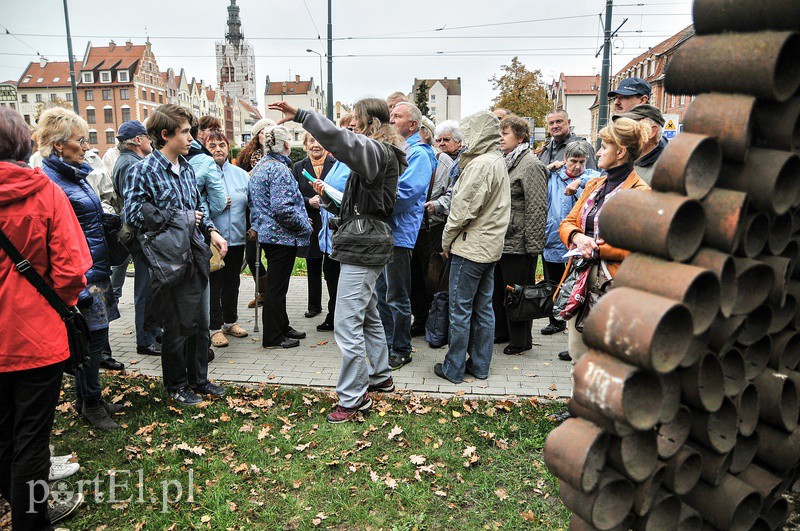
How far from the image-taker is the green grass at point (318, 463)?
3312 mm

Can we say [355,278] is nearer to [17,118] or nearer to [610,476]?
[17,118]

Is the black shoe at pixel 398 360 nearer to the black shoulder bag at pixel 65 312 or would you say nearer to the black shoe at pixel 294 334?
the black shoe at pixel 294 334

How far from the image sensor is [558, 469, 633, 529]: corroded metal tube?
5.06 feet

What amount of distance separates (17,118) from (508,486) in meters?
3.55

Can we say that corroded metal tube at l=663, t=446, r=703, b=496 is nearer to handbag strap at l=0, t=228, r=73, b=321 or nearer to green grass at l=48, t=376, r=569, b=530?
green grass at l=48, t=376, r=569, b=530

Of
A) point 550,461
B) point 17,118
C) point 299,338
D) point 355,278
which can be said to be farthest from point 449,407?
point 17,118

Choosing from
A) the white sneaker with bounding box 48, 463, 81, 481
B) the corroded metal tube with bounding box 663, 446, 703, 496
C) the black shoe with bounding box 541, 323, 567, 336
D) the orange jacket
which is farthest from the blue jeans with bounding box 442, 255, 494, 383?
the corroded metal tube with bounding box 663, 446, 703, 496

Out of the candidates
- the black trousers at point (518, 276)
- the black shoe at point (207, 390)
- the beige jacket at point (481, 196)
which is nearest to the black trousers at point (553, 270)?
the black trousers at point (518, 276)

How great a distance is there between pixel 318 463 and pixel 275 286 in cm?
262

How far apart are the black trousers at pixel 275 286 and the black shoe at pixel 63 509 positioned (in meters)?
2.89

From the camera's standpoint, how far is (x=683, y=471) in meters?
1.62

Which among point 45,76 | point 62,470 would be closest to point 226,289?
point 62,470

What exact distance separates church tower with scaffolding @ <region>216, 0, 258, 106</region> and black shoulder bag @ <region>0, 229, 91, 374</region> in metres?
123

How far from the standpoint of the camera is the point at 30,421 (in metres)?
2.97
